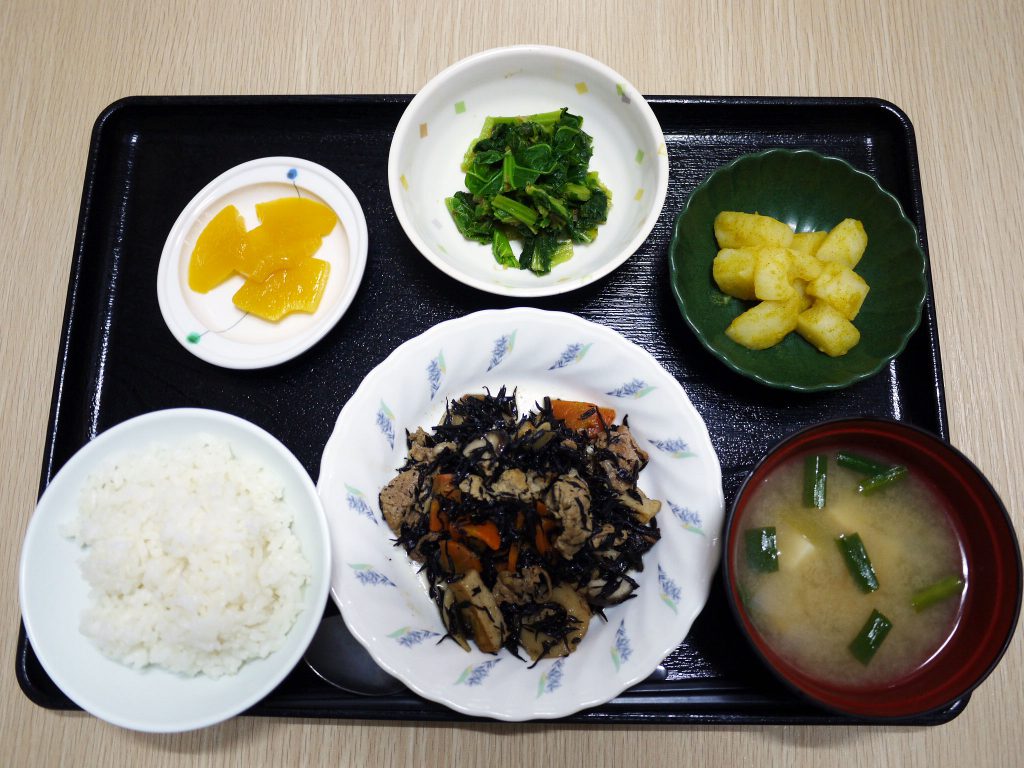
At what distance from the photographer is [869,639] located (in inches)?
66.1

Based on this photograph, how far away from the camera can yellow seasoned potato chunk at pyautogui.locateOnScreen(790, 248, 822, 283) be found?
200cm

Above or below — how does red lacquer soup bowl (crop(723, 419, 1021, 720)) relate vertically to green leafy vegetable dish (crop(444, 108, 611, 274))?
below

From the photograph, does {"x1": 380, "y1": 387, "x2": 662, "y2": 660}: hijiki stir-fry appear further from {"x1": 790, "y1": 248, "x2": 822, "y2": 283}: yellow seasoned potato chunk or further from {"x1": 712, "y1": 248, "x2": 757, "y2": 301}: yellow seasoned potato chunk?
{"x1": 790, "y1": 248, "x2": 822, "y2": 283}: yellow seasoned potato chunk

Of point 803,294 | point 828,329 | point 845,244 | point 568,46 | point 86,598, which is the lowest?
point 86,598

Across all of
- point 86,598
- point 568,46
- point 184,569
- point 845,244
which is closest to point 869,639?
point 845,244

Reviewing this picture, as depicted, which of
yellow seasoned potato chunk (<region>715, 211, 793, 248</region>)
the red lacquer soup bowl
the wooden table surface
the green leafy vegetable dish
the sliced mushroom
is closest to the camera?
the red lacquer soup bowl

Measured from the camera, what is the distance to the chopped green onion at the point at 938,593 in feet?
5.58

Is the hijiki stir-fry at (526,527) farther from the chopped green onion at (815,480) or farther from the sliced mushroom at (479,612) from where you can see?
the chopped green onion at (815,480)

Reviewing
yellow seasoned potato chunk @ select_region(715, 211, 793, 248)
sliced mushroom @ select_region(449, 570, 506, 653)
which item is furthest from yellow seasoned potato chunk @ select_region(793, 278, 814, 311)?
sliced mushroom @ select_region(449, 570, 506, 653)

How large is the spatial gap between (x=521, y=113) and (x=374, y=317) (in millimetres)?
886

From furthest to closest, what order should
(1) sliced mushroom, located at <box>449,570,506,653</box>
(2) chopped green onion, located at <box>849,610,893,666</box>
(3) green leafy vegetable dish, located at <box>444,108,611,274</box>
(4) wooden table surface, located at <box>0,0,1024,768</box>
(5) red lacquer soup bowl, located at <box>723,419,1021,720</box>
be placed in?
(4) wooden table surface, located at <box>0,0,1024,768</box> → (3) green leafy vegetable dish, located at <box>444,108,611,274</box> → (1) sliced mushroom, located at <box>449,570,506,653</box> → (2) chopped green onion, located at <box>849,610,893,666</box> → (5) red lacquer soup bowl, located at <box>723,419,1021,720</box>

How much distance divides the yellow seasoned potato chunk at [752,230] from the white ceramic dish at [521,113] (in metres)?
0.22

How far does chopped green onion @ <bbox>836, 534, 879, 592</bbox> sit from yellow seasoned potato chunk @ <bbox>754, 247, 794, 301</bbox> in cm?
71

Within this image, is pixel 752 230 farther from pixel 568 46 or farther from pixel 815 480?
pixel 568 46
